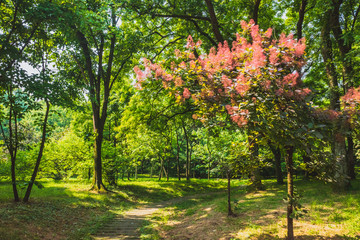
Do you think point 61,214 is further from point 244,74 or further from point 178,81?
point 244,74

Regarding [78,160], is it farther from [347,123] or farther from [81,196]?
[347,123]

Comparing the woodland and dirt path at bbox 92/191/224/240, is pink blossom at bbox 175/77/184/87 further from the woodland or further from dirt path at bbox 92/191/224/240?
dirt path at bbox 92/191/224/240

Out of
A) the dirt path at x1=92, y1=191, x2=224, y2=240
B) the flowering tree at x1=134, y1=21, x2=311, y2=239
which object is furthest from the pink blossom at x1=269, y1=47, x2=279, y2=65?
Result: the dirt path at x1=92, y1=191, x2=224, y2=240

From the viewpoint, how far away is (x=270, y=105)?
3992mm

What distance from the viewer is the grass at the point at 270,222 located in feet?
19.8

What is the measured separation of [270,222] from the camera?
6953mm

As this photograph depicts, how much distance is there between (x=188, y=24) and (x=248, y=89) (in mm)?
11547

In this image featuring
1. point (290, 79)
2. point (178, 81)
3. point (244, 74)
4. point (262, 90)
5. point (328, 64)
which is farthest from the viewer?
point (328, 64)

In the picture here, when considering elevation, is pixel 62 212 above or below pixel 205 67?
below

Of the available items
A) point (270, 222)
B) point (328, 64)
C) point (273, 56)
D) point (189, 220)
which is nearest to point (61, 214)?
point (189, 220)

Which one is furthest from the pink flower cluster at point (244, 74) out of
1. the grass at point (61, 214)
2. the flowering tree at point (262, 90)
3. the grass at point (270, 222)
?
the grass at point (61, 214)

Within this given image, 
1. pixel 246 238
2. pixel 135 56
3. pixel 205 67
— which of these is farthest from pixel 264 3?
pixel 246 238

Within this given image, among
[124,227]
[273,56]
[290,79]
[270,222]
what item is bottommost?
[124,227]

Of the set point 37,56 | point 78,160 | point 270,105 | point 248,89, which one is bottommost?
point 78,160
